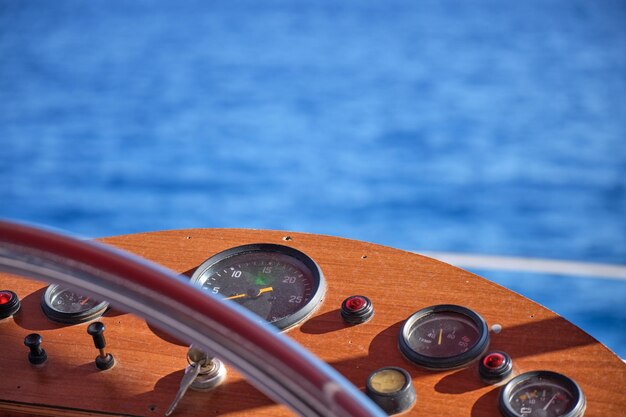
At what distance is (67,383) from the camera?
241cm

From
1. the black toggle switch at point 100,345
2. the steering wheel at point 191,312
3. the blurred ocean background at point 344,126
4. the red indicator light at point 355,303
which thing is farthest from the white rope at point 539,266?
the steering wheel at point 191,312

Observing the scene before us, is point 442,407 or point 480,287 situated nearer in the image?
point 442,407

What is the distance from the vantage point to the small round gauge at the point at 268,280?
8.39 feet

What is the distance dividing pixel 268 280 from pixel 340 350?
326 mm

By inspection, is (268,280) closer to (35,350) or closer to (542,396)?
(35,350)

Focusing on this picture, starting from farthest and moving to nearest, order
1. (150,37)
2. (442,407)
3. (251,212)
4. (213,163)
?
(150,37) → (213,163) → (251,212) → (442,407)

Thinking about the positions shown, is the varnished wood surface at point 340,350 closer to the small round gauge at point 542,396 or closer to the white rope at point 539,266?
the small round gauge at point 542,396

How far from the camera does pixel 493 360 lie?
230 centimetres

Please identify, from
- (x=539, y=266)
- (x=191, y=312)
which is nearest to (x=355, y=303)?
(x=191, y=312)

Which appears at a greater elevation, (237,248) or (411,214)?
(411,214)

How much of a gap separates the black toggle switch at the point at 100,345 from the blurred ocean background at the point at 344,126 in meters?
2.63

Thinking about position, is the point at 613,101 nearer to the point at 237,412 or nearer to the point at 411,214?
the point at 411,214

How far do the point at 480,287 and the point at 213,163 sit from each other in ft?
11.3

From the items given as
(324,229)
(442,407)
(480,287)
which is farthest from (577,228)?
(442,407)
